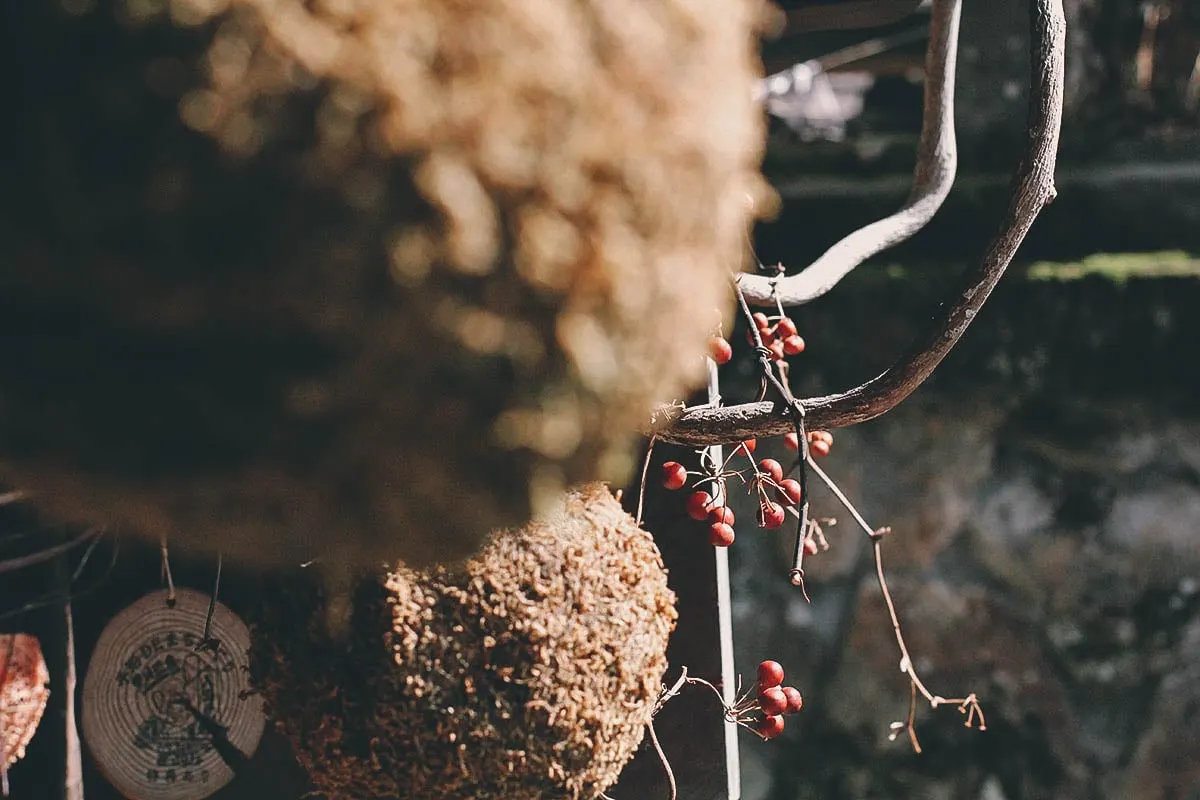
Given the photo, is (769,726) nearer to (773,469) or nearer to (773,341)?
(773,469)

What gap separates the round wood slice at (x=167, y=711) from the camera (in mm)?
1106

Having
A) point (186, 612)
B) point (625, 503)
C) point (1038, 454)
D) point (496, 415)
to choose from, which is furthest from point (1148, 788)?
point (496, 415)

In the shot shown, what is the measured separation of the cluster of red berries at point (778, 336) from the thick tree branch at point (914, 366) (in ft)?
0.52

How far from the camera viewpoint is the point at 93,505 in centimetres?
35

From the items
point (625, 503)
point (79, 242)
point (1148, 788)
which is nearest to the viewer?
point (79, 242)

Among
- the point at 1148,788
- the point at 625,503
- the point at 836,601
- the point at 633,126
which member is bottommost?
the point at 1148,788

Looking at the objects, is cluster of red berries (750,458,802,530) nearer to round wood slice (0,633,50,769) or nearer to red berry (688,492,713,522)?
red berry (688,492,713,522)

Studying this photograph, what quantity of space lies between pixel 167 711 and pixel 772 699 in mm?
641

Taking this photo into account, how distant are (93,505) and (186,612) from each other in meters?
0.83

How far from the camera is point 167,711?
112 centimetres

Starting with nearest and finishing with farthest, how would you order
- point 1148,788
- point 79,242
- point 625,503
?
point 79,242, point 625,503, point 1148,788

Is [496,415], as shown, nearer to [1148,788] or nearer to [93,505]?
[93,505]

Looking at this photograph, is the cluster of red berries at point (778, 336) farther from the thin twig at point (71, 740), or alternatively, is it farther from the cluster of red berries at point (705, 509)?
the thin twig at point (71, 740)

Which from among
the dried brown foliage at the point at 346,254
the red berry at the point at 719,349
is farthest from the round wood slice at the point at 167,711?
the dried brown foliage at the point at 346,254
